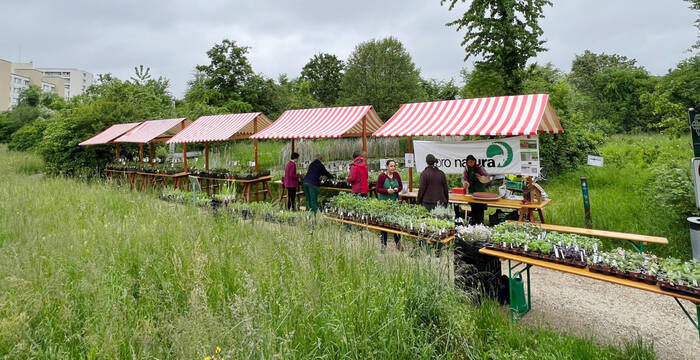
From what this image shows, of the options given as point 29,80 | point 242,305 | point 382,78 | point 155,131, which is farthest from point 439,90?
point 29,80

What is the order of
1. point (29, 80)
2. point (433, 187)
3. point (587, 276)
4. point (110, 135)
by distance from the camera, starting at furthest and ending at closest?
point (29, 80), point (110, 135), point (433, 187), point (587, 276)

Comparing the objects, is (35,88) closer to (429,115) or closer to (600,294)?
(429,115)

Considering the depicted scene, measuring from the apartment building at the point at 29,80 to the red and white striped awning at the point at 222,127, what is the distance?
3112 centimetres

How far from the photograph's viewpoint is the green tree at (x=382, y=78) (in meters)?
32.1

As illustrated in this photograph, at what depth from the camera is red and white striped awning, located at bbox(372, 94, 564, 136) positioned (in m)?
5.88

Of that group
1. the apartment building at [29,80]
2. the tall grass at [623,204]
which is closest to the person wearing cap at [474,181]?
the tall grass at [623,204]

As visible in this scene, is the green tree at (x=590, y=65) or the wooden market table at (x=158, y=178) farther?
the green tree at (x=590, y=65)

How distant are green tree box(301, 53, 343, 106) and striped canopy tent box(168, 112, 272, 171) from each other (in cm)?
3113

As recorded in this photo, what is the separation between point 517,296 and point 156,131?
1216 centimetres

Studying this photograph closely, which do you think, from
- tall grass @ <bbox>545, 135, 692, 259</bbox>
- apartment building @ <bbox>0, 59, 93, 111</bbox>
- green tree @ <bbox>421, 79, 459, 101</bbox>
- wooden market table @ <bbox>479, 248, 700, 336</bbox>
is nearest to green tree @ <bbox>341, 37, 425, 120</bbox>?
green tree @ <bbox>421, 79, 459, 101</bbox>

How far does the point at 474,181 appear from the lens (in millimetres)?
6707

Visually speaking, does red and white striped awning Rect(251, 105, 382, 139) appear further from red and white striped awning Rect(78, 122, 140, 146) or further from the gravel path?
red and white striped awning Rect(78, 122, 140, 146)

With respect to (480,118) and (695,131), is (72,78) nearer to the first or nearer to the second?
(480,118)

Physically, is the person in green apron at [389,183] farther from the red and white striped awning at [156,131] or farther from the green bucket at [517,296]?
the red and white striped awning at [156,131]
